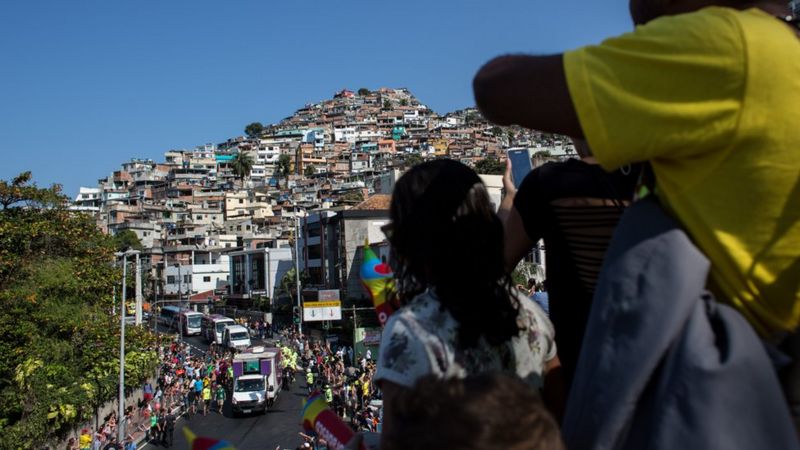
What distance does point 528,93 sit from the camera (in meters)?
1.24

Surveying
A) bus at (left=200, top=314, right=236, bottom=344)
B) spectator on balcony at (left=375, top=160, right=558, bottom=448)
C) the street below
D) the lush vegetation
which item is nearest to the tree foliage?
bus at (left=200, top=314, right=236, bottom=344)

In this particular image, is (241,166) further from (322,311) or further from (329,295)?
(322,311)

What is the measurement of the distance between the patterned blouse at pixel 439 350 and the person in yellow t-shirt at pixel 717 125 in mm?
545

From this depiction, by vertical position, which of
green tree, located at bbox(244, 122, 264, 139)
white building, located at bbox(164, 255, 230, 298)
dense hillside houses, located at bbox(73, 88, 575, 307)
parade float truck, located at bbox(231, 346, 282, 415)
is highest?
green tree, located at bbox(244, 122, 264, 139)

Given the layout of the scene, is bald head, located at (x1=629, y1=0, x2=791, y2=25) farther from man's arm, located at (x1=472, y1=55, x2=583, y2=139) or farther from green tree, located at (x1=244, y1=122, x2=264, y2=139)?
green tree, located at (x1=244, y1=122, x2=264, y2=139)

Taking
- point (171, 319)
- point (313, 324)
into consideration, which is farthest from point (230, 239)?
point (313, 324)

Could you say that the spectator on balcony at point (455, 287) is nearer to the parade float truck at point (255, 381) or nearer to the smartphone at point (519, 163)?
the smartphone at point (519, 163)

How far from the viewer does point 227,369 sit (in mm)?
32219

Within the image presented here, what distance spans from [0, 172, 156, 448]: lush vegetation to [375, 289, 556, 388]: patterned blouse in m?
20.5

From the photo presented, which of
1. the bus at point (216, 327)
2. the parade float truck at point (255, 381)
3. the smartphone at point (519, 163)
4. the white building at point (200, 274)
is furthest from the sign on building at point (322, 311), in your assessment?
the white building at point (200, 274)

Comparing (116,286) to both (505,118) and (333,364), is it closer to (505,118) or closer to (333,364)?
(333,364)

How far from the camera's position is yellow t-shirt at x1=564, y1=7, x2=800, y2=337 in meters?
1.10

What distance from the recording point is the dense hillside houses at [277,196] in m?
53.8

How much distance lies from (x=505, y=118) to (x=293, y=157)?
15190cm
